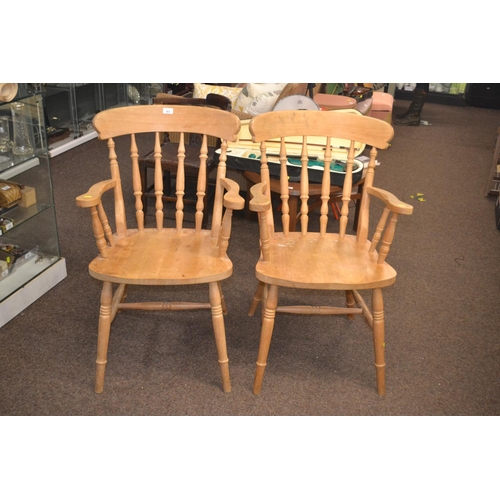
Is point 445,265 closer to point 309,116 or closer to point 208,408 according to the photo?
point 309,116

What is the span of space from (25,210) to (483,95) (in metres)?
6.85

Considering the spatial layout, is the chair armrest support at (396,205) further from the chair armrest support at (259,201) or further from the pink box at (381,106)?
the pink box at (381,106)

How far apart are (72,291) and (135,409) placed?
3.03 feet

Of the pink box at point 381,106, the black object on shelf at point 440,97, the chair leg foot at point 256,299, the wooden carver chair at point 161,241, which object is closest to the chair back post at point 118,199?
the wooden carver chair at point 161,241

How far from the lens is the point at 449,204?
13.6ft

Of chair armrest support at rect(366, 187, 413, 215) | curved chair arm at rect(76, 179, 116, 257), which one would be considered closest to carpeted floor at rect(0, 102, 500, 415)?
curved chair arm at rect(76, 179, 116, 257)

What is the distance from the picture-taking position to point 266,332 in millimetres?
2113

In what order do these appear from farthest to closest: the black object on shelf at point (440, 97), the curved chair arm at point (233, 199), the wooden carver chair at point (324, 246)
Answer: the black object on shelf at point (440, 97), the wooden carver chair at point (324, 246), the curved chair arm at point (233, 199)

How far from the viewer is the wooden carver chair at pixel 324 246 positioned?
78.5 inches

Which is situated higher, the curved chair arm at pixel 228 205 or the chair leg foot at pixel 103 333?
the curved chair arm at pixel 228 205

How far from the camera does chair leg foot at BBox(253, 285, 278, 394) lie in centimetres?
209

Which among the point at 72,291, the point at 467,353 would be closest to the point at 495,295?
the point at 467,353

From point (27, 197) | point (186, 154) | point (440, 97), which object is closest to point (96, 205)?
point (27, 197)

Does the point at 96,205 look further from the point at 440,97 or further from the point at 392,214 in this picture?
the point at 440,97
